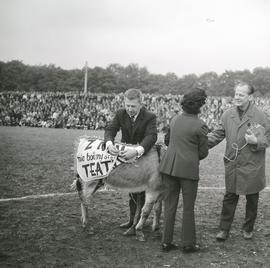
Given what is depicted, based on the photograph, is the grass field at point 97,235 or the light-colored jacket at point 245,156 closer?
the grass field at point 97,235

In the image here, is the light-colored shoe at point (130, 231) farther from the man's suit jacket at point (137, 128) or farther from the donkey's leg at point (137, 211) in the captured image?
the man's suit jacket at point (137, 128)

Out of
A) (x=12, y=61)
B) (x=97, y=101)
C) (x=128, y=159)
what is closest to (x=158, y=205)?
(x=128, y=159)

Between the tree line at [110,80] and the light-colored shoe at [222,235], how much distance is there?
277ft

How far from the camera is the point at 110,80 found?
356ft

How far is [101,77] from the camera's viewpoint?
108000mm

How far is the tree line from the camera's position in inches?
3612

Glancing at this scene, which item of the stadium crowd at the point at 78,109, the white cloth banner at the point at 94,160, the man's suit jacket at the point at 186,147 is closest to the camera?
the man's suit jacket at the point at 186,147

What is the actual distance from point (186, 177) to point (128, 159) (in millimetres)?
1014

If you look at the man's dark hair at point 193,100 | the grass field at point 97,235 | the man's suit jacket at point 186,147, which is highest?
the man's dark hair at point 193,100

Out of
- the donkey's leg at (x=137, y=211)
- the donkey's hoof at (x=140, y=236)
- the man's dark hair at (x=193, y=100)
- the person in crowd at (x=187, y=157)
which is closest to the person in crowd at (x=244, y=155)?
the person in crowd at (x=187, y=157)

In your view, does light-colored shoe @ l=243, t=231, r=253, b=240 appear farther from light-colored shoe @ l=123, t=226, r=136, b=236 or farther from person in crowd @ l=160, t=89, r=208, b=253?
light-colored shoe @ l=123, t=226, r=136, b=236

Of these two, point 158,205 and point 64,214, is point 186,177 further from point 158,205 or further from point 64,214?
point 64,214

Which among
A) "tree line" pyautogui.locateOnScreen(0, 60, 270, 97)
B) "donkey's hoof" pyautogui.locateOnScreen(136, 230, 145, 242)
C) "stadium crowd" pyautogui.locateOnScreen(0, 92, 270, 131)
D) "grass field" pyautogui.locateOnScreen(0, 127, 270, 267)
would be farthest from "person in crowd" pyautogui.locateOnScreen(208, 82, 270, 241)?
"tree line" pyautogui.locateOnScreen(0, 60, 270, 97)

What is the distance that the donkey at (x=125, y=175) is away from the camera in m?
6.12
